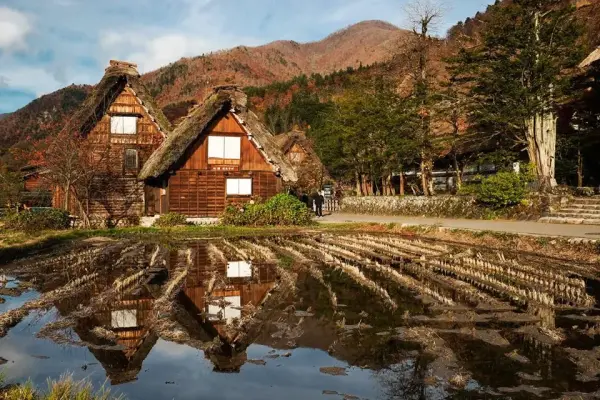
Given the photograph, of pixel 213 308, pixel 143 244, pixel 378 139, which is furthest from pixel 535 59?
pixel 213 308

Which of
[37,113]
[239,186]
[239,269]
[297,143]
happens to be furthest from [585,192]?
[37,113]

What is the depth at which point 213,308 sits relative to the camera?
8148 mm

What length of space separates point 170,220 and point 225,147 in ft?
18.3

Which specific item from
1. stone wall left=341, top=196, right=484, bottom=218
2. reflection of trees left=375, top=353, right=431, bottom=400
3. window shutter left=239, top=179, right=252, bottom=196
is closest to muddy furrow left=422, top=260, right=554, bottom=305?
reflection of trees left=375, top=353, right=431, bottom=400

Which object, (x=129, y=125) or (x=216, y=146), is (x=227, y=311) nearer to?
(x=216, y=146)

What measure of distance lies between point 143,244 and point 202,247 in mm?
2521

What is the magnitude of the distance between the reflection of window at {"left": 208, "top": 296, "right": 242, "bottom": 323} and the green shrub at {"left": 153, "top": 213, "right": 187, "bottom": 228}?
52.1 feet

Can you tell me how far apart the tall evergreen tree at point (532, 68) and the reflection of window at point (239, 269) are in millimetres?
15309

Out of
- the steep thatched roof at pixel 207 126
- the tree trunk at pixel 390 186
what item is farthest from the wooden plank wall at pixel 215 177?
the tree trunk at pixel 390 186

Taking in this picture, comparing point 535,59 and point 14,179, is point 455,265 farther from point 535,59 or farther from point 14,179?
point 14,179

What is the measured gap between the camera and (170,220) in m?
24.0

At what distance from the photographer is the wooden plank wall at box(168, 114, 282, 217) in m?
26.6

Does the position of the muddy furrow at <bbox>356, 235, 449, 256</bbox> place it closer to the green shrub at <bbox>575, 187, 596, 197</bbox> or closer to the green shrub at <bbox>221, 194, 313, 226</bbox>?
the green shrub at <bbox>221, 194, 313, 226</bbox>

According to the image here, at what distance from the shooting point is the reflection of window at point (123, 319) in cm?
706
